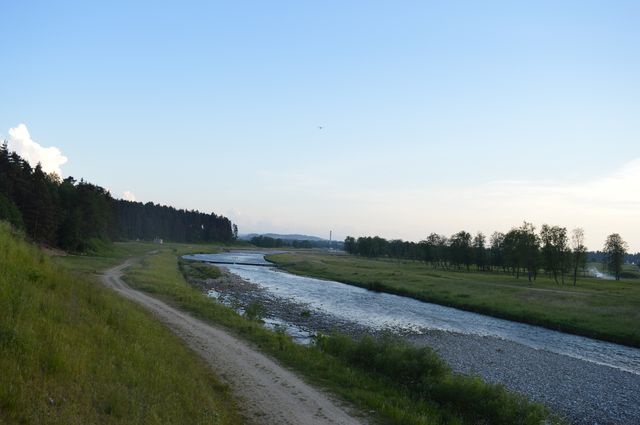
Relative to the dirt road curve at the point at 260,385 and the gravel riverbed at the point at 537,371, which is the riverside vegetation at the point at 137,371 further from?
the gravel riverbed at the point at 537,371

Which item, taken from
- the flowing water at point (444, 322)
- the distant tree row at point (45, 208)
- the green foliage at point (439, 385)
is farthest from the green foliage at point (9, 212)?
the green foliage at point (439, 385)

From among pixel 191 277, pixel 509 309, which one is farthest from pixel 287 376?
pixel 191 277

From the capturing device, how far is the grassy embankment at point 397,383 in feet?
48.6

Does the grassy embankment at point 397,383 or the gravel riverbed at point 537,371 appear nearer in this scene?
the grassy embankment at point 397,383

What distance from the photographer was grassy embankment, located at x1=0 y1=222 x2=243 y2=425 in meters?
8.36

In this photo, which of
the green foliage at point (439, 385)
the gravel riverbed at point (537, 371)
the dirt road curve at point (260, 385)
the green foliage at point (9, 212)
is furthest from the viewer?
the green foliage at point (9, 212)

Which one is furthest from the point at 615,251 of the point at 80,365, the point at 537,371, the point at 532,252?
the point at 80,365

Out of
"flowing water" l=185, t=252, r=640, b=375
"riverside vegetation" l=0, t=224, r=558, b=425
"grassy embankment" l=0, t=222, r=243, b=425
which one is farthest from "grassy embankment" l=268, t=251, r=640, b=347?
"grassy embankment" l=0, t=222, r=243, b=425

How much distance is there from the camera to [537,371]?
26.4 m

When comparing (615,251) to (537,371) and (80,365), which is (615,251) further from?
(80,365)

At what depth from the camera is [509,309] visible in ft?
159

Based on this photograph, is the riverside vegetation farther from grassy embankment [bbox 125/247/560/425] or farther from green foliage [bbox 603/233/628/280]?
green foliage [bbox 603/233/628/280]

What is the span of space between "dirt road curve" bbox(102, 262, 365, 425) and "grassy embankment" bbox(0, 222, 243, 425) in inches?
31.0

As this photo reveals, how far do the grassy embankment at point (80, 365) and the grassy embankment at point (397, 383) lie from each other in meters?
4.46
